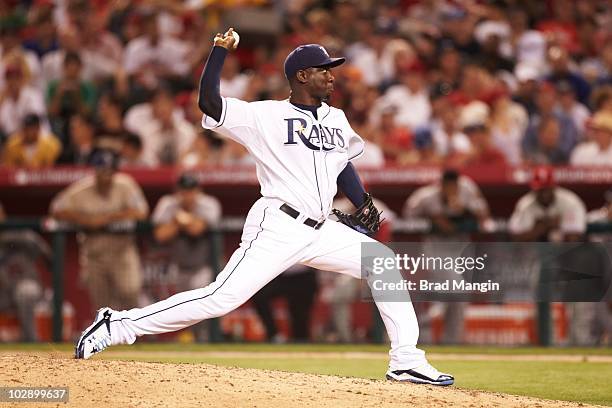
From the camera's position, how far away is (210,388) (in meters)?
6.17

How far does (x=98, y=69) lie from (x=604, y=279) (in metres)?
Answer: 6.37

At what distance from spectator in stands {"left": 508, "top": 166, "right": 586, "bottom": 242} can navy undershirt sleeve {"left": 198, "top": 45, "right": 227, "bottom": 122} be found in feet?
17.8

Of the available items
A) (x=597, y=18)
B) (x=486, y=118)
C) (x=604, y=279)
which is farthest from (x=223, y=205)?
(x=597, y=18)

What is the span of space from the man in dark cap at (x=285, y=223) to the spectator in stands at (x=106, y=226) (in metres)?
4.70

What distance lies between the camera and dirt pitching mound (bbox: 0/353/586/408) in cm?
593

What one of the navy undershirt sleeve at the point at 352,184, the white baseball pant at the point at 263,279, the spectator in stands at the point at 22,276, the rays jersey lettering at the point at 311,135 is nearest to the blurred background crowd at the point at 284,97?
the spectator in stands at the point at 22,276

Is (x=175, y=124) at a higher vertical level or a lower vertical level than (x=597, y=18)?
lower

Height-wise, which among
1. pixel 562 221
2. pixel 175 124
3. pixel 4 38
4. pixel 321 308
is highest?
pixel 4 38

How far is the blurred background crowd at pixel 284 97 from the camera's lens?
11.4m

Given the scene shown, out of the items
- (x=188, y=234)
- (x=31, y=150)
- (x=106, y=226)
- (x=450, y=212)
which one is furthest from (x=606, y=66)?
(x=31, y=150)

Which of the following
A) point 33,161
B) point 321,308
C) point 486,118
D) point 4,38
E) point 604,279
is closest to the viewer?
point 604,279

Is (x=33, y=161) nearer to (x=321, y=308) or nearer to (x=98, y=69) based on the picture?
(x=98, y=69)

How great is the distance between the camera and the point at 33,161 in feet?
40.1
